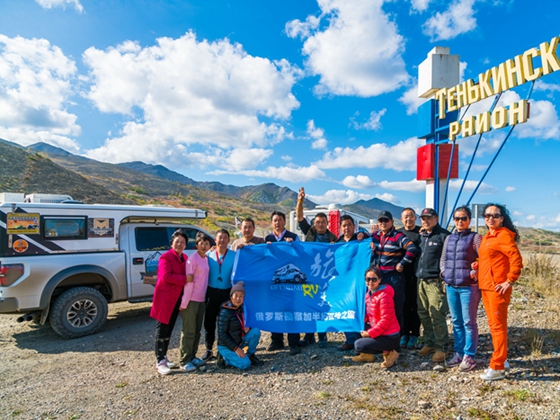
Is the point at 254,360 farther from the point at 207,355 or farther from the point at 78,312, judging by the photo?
the point at 78,312

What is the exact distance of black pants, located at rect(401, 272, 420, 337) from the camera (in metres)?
5.64

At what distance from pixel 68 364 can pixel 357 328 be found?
4407 millimetres

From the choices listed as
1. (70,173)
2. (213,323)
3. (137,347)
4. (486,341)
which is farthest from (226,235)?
(70,173)

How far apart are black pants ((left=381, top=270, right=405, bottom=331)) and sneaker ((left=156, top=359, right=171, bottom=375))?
3238mm

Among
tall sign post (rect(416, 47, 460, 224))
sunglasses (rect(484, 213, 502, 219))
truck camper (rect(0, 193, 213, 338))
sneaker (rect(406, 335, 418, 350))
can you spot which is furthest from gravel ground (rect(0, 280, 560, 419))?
tall sign post (rect(416, 47, 460, 224))

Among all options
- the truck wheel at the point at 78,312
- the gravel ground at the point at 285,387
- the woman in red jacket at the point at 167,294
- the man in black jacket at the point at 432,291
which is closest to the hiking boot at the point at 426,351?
the man in black jacket at the point at 432,291

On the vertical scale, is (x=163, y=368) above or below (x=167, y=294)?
below

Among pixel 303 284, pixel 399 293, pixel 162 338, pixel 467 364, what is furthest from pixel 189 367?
pixel 467 364

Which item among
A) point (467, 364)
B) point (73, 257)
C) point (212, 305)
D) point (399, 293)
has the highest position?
point (73, 257)

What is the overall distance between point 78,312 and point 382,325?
5540 mm

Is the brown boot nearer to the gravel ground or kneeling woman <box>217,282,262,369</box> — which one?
the gravel ground

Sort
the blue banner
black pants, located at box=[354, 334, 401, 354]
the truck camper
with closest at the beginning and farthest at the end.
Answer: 1. black pants, located at box=[354, 334, 401, 354]
2. the blue banner
3. the truck camper

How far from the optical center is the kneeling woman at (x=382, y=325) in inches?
194

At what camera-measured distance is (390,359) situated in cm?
493
